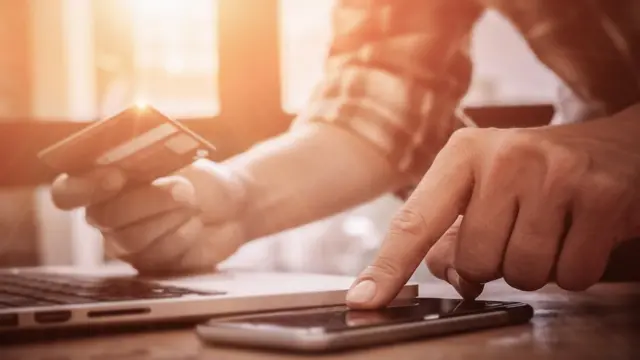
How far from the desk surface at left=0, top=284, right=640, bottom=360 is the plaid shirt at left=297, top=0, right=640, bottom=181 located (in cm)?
49

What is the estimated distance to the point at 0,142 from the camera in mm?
1292

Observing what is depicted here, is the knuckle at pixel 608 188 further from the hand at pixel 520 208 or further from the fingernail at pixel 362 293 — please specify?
the fingernail at pixel 362 293

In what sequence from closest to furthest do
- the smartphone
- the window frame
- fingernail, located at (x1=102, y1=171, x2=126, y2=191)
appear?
the smartphone < fingernail, located at (x1=102, y1=171, x2=126, y2=191) < the window frame

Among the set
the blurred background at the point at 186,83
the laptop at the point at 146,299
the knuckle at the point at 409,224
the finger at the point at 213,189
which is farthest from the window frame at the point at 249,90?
the knuckle at the point at 409,224

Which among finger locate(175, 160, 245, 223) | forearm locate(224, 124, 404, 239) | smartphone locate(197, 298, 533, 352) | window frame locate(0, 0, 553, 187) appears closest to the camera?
smartphone locate(197, 298, 533, 352)

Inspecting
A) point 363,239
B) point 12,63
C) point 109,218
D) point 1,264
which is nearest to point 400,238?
point 109,218

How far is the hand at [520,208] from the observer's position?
0.57 metres

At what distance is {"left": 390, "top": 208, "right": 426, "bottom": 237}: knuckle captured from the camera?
0.55 m

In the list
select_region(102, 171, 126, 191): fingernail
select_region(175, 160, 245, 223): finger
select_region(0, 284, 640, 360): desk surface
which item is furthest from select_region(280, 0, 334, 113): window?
select_region(0, 284, 640, 360): desk surface

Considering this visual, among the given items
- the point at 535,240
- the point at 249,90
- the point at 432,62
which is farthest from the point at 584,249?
the point at 249,90

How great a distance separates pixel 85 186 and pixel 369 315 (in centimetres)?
36

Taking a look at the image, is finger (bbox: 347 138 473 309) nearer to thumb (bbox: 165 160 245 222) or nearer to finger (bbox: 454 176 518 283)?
finger (bbox: 454 176 518 283)

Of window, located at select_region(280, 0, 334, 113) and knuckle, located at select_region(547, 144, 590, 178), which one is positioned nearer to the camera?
knuckle, located at select_region(547, 144, 590, 178)

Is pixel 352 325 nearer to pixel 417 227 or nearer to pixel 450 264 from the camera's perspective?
pixel 417 227
